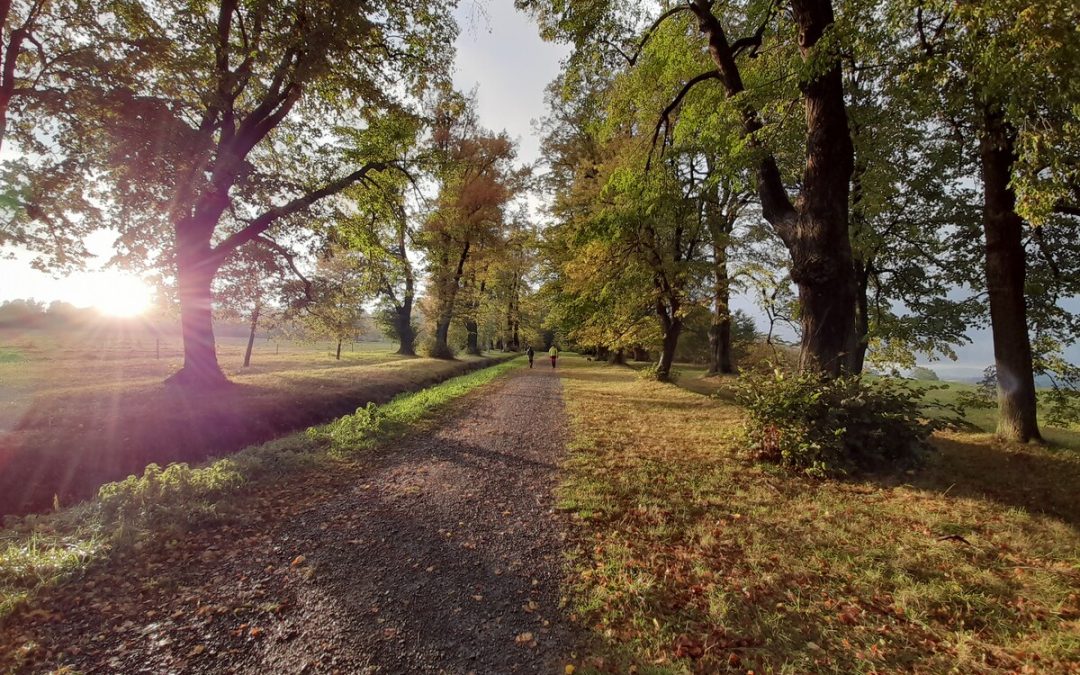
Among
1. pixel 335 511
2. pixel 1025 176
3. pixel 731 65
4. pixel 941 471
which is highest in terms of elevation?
pixel 731 65

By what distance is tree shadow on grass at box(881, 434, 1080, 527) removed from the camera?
4.57m

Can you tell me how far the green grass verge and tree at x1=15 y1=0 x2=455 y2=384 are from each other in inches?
300

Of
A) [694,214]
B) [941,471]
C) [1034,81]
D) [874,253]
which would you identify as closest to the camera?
[1034,81]

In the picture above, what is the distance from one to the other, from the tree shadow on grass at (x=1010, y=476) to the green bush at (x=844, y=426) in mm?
407

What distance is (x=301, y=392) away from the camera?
11930mm

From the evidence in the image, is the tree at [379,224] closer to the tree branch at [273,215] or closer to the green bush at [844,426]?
the tree branch at [273,215]

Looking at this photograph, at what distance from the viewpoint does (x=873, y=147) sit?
9.35m

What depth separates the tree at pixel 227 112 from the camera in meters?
8.70

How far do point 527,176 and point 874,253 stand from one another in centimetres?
2008

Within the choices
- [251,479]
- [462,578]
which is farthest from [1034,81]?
[251,479]

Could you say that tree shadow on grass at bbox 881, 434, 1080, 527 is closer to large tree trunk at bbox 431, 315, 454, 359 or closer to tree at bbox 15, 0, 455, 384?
tree at bbox 15, 0, 455, 384

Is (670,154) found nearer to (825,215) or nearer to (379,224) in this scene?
(825,215)

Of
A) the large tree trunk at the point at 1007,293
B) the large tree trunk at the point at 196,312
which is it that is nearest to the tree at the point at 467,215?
the large tree trunk at the point at 196,312

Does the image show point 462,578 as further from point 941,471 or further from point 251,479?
point 941,471
